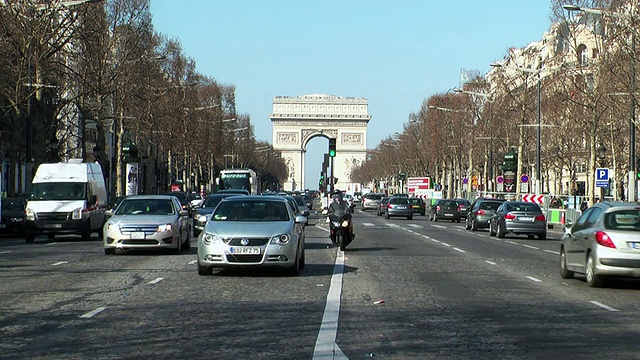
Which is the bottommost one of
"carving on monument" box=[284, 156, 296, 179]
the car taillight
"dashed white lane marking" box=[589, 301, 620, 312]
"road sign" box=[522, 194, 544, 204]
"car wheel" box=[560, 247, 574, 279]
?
"dashed white lane marking" box=[589, 301, 620, 312]

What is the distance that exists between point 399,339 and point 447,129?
9136cm

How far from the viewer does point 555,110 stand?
72.7 meters

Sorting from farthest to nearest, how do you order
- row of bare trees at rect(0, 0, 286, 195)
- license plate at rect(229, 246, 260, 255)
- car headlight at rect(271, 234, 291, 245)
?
row of bare trees at rect(0, 0, 286, 195)
car headlight at rect(271, 234, 291, 245)
license plate at rect(229, 246, 260, 255)

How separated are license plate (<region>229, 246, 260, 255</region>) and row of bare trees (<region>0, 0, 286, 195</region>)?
1936cm

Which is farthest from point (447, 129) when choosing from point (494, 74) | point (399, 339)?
point (399, 339)

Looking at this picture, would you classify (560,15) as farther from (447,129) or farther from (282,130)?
(282,130)

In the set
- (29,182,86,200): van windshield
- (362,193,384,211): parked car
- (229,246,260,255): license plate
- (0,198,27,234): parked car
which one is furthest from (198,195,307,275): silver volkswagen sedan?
(362,193,384,211): parked car

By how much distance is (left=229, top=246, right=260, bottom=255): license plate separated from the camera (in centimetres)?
1841

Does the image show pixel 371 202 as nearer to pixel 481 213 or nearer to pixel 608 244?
pixel 481 213

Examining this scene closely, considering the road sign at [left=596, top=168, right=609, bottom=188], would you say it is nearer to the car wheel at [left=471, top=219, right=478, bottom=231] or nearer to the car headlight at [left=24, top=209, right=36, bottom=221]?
the car wheel at [left=471, top=219, right=478, bottom=231]

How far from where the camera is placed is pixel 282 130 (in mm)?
177750

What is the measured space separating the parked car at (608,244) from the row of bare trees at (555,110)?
64.9ft

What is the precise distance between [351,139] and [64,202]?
146273mm

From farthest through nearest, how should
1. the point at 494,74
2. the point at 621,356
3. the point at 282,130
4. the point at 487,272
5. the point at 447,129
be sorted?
the point at 282,130 → the point at 447,129 → the point at 494,74 → the point at 487,272 → the point at 621,356
